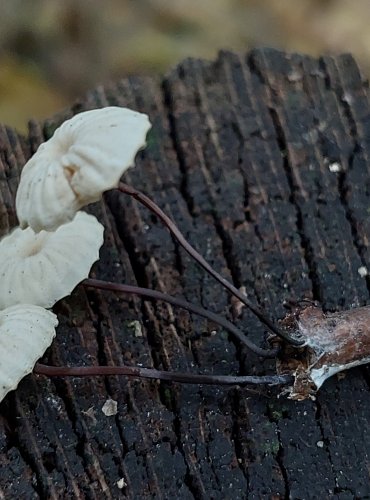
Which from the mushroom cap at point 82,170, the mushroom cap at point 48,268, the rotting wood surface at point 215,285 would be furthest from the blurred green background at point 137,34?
the mushroom cap at point 82,170

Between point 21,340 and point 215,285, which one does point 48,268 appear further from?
point 215,285

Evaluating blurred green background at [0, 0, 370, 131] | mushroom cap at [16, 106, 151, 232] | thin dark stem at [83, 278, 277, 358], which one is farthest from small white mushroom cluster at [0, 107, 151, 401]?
blurred green background at [0, 0, 370, 131]

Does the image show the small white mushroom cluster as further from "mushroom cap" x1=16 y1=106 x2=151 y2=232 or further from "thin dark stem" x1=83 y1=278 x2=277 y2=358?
"thin dark stem" x1=83 y1=278 x2=277 y2=358

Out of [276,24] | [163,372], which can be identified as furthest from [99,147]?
[276,24]

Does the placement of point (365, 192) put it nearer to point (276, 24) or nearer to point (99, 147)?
point (99, 147)

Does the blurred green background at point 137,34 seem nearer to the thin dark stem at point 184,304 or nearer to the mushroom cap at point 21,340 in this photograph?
the thin dark stem at point 184,304

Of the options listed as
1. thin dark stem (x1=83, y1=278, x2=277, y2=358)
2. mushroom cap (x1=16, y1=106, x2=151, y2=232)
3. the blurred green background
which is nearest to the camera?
mushroom cap (x1=16, y1=106, x2=151, y2=232)
